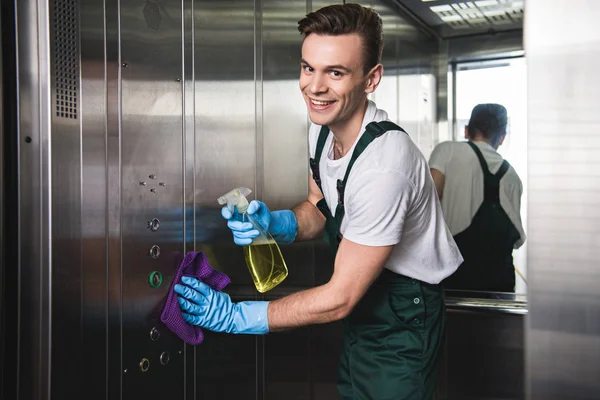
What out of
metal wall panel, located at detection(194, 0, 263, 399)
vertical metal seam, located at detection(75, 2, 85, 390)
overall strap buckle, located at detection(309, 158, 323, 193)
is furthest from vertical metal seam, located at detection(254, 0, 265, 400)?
vertical metal seam, located at detection(75, 2, 85, 390)

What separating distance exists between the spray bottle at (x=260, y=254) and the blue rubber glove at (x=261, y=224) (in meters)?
0.02

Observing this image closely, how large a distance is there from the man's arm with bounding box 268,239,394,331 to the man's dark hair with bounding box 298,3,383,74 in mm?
558

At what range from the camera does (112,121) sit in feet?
5.31

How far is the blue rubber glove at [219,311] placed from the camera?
1.70m

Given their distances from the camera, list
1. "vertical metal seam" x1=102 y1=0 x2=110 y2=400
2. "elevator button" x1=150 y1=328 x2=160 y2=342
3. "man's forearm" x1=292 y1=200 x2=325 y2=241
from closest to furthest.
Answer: "vertical metal seam" x1=102 y1=0 x2=110 y2=400, "elevator button" x1=150 y1=328 x2=160 y2=342, "man's forearm" x1=292 y1=200 x2=325 y2=241

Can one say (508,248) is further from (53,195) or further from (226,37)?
(53,195)

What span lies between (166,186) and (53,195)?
1.40 ft

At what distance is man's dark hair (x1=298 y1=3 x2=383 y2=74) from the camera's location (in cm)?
175

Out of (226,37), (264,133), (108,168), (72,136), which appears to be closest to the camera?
(72,136)

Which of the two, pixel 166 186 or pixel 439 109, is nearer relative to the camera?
pixel 166 186

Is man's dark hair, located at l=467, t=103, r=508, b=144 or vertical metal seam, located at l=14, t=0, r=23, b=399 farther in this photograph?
man's dark hair, located at l=467, t=103, r=508, b=144

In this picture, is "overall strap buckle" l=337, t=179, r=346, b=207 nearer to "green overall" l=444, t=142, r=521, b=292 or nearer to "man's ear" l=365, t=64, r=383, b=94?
"man's ear" l=365, t=64, r=383, b=94

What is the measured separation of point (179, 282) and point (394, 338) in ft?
2.24

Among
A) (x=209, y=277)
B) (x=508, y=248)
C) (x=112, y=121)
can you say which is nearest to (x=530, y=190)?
(x=209, y=277)
